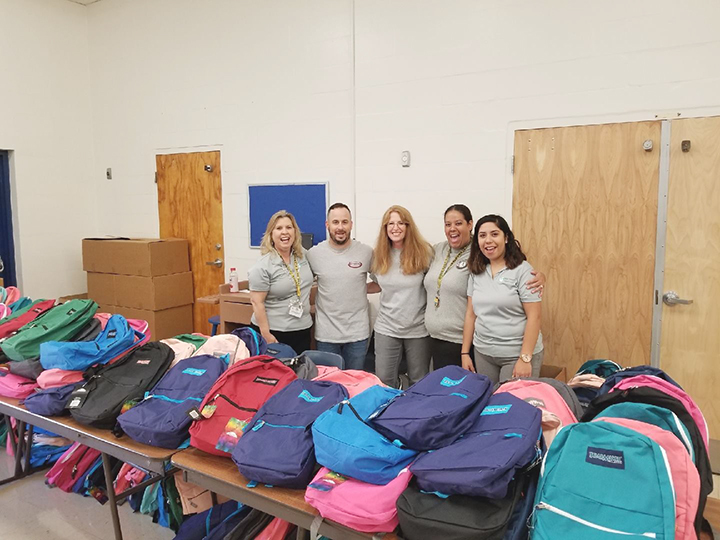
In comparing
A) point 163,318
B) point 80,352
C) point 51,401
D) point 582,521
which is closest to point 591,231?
point 582,521

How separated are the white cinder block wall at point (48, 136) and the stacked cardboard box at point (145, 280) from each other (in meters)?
0.49

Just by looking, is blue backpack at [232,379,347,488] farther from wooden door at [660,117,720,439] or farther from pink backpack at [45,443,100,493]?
wooden door at [660,117,720,439]

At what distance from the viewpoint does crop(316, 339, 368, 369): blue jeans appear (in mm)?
3297

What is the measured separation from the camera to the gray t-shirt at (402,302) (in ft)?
10.3

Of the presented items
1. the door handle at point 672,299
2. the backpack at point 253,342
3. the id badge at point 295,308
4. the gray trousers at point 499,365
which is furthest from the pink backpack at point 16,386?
the door handle at point 672,299

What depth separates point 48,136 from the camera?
553 cm

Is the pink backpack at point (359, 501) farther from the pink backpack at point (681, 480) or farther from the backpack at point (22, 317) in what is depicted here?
the backpack at point (22, 317)

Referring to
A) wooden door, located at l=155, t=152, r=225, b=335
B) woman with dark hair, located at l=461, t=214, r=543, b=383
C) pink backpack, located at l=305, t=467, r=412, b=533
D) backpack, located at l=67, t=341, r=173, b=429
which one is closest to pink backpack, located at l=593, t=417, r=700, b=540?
pink backpack, located at l=305, t=467, r=412, b=533

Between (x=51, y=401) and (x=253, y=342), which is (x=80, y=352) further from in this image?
(x=253, y=342)

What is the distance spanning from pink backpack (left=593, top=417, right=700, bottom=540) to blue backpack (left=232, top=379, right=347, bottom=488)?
39.7 inches

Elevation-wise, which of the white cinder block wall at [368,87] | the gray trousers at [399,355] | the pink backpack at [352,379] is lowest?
the gray trousers at [399,355]

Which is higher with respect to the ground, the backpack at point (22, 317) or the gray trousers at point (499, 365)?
the backpack at point (22, 317)

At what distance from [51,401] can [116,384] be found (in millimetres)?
344

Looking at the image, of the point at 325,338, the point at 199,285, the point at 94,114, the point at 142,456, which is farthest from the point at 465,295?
the point at 94,114
